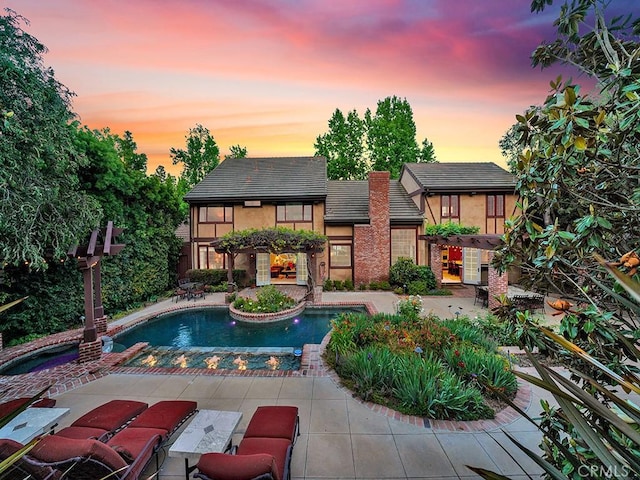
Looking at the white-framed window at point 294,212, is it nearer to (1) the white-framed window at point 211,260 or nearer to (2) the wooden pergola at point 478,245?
(1) the white-framed window at point 211,260

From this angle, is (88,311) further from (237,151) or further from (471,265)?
(237,151)

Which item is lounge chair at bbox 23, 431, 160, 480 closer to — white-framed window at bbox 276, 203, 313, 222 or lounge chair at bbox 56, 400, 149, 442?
lounge chair at bbox 56, 400, 149, 442

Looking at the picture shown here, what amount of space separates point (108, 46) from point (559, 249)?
13.1 meters

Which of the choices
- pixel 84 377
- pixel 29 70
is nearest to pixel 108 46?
pixel 29 70

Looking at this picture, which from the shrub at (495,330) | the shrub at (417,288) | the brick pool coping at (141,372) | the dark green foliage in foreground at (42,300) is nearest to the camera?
the brick pool coping at (141,372)

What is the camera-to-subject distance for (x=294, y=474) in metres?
3.77

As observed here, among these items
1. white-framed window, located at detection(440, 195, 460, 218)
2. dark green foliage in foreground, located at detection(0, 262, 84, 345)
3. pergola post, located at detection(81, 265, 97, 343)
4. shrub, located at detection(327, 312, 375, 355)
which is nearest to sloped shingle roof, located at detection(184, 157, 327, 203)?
white-framed window, located at detection(440, 195, 460, 218)

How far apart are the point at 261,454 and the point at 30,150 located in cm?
973

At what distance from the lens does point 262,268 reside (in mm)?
16609

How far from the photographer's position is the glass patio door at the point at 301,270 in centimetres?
1669

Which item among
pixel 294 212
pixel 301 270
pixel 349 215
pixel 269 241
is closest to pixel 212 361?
pixel 269 241

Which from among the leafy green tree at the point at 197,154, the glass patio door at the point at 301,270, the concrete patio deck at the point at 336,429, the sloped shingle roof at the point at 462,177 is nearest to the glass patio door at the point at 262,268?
the glass patio door at the point at 301,270

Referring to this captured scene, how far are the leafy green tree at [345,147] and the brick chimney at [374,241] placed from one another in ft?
44.9

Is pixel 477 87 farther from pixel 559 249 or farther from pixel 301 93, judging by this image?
pixel 559 249
